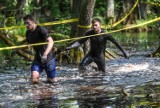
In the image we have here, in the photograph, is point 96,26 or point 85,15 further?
point 85,15

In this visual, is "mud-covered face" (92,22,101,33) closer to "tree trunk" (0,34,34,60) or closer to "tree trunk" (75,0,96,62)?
"tree trunk" (75,0,96,62)

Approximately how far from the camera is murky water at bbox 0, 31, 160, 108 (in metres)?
8.97

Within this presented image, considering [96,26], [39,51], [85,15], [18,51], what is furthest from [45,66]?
[18,51]

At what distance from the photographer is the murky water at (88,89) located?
29.4ft

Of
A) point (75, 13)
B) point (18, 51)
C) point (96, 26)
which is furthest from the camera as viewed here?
point (75, 13)

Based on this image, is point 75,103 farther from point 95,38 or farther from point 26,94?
point 95,38

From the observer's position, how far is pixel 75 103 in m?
9.02

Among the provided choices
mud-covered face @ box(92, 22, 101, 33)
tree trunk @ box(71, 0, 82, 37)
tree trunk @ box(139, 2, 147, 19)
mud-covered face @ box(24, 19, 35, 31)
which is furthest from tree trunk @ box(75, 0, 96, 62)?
tree trunk @ box(139, 2, 147, 19)

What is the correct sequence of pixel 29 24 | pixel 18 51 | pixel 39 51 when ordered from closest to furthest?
pixel 29 24
pixel 39 51
pixel 18 51

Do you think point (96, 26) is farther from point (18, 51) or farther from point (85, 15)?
point (18, 51)

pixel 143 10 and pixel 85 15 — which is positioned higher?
pixel 143 10

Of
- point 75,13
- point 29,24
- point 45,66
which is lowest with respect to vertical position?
point 45,66

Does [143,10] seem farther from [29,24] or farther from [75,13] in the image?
[29,24]

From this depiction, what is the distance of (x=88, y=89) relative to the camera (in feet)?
35.5
